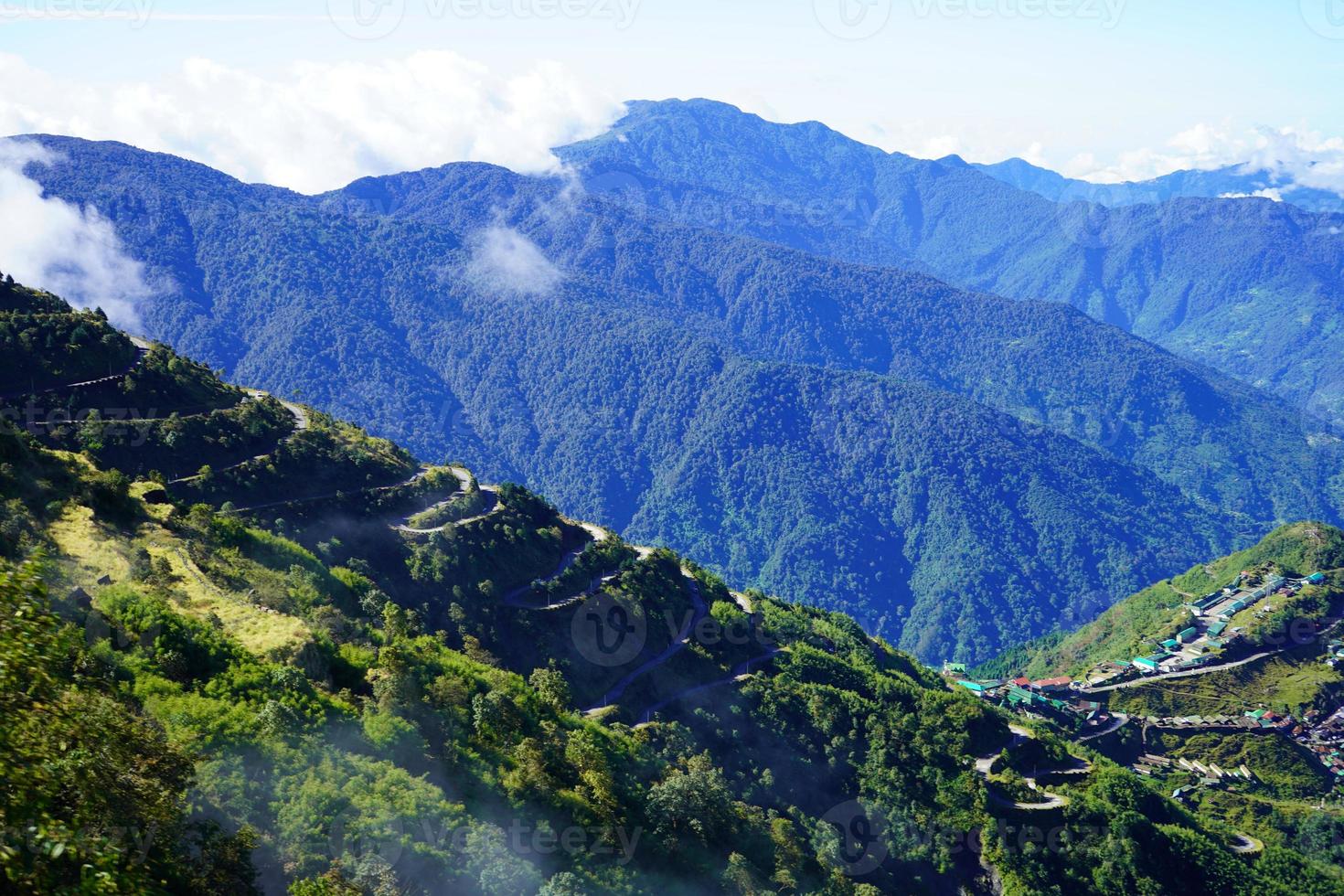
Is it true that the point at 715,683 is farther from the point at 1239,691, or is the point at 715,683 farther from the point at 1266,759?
the point at 1239,691

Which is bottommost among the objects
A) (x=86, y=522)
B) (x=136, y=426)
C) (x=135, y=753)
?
(x=135, y=753)

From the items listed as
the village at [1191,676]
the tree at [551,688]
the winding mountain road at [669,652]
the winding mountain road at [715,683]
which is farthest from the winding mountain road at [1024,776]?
the tree at [551,688]

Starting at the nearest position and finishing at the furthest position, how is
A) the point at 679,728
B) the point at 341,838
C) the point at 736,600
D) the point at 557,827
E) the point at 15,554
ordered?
the point at 341,838
the point at 15,554
the point at 557,827
the point at 679,728
the point at 736,600

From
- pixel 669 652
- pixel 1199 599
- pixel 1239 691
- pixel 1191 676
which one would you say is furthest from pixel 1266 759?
pixel 669 652

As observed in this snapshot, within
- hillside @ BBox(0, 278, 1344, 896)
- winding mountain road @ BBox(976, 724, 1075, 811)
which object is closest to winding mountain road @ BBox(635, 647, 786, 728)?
hillside @ BBox(0, 278, 1344, 896)

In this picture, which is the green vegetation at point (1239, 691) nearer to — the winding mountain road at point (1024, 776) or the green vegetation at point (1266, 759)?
the green vegetation at point (1266, 759)

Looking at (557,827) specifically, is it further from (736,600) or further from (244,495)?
(736,600)

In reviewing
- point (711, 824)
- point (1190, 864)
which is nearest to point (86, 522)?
point (711, 824)
